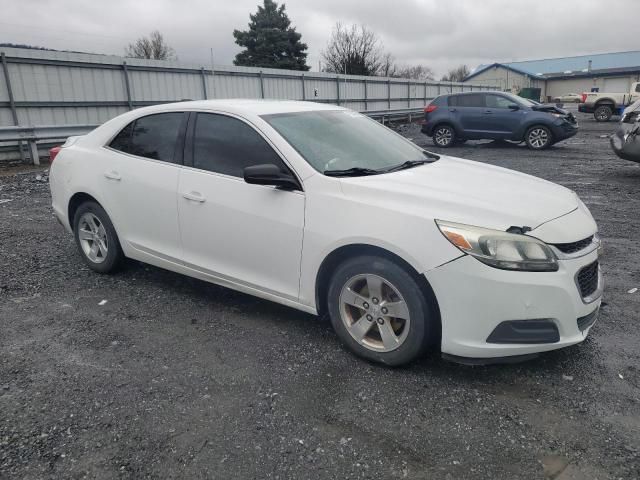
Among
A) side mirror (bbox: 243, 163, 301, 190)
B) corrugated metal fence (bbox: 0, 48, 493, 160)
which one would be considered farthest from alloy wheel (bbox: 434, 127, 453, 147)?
side mirror (bbox: 243, 163, 301, 190)

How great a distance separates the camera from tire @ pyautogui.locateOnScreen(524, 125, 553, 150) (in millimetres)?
14367

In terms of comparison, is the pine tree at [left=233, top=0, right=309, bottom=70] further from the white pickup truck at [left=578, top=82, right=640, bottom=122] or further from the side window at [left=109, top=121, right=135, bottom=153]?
the side window at [left=109, top=121, right=135, bottom=153]

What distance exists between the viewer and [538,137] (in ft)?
47.6

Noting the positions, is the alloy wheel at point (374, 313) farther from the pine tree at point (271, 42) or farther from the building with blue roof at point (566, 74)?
the building with blue roof at point (566, 74)

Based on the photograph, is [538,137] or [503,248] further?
[538,137]

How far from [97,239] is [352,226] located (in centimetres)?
279

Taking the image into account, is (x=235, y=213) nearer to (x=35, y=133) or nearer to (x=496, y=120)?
(x=35, y=133)

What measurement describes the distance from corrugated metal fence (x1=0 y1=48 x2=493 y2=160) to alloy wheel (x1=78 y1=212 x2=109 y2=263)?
8295 millimetres

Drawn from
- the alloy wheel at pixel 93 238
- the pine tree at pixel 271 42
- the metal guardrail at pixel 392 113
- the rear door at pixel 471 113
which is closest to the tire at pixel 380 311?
the alloy wheel at pixel 93 238

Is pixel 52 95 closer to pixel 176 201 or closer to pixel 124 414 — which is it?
pixel 176 201

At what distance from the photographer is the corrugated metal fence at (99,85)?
1156 cm

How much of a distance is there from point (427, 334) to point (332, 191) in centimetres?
104

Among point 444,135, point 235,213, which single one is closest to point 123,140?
point 235,213

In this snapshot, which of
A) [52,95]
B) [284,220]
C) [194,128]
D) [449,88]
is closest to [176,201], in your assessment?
[194,128]
